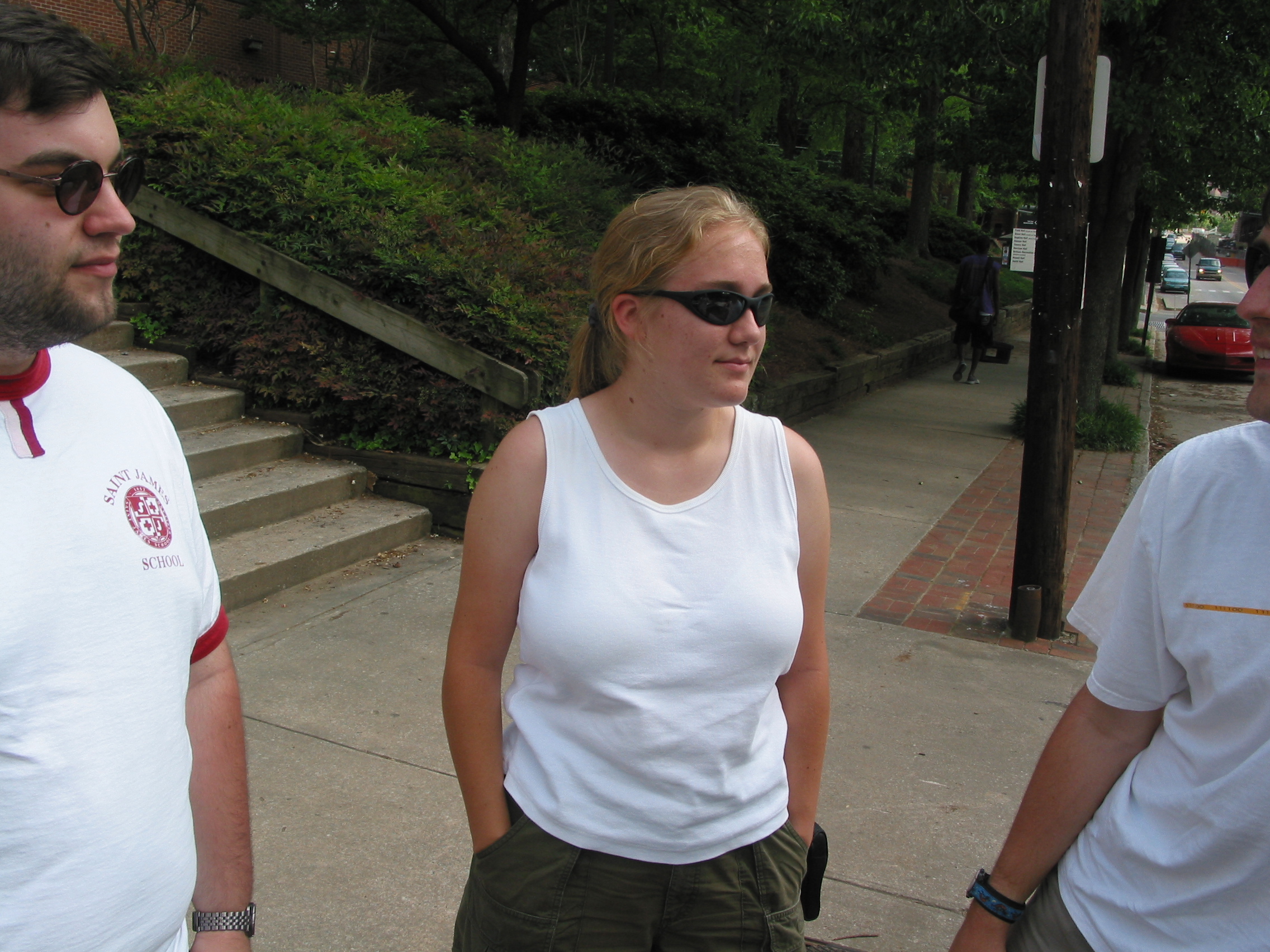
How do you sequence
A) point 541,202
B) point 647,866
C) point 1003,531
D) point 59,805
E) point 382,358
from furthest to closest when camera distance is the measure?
point 541,202 → point 1003,531 → point 382,358 → point 647,866 → point 59,805

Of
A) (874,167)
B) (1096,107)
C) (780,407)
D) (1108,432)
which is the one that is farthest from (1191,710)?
(874,167)

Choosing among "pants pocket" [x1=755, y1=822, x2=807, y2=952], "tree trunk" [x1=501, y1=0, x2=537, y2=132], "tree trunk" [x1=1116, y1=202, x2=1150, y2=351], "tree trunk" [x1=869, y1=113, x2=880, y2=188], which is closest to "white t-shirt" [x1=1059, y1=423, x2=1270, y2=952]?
"pants pocket" [x1=755, y1=822, x2=807, y2=952]

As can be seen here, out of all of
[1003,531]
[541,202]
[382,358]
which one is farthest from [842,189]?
[382,358]

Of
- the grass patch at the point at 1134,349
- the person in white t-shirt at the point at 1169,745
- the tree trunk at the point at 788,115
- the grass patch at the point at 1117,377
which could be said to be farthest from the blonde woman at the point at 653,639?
the grass patch at the point at 1134,349

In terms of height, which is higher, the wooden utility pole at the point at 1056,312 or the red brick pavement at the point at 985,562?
the wooden utility pole at the point at 1056,312

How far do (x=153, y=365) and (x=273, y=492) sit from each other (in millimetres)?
1525

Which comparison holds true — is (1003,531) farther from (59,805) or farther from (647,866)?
(59,805)

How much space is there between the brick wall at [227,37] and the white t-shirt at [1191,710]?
64.5 ft

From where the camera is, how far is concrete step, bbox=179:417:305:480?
571cm

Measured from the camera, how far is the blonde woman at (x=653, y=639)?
1.68 meters

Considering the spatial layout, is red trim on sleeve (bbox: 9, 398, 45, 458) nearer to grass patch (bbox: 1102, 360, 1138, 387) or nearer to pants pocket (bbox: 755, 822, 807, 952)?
pants pocket (bbox: 755, 822, 807, 952)

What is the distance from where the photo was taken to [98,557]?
Answer: 1.37m

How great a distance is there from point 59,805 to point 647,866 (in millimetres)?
857

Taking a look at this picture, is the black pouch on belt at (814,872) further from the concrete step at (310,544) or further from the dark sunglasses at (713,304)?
the concrete step at (310,544)
